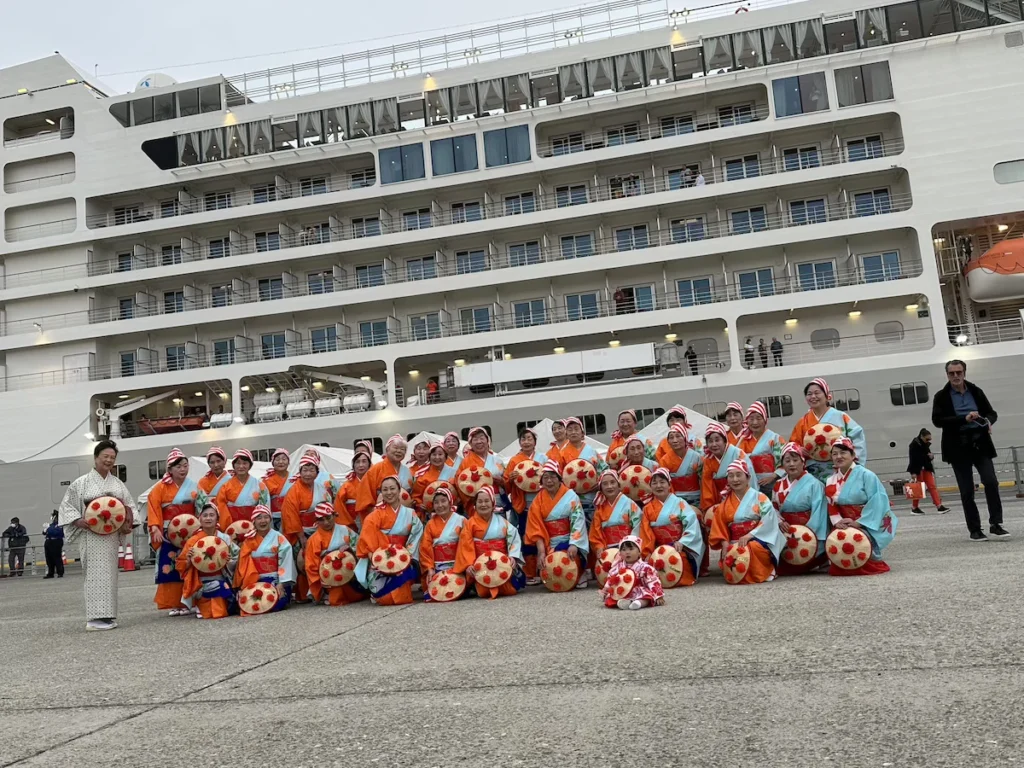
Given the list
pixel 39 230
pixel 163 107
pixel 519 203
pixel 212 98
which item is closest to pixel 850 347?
pixel 519 203

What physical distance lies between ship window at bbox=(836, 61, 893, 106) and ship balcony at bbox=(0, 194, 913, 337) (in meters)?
3.05

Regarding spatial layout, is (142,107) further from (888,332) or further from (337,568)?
(337,568)

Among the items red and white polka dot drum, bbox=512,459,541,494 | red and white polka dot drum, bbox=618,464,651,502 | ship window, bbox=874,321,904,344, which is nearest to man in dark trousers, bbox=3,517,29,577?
red and white polka dot drum, bbox=512,459,541,494

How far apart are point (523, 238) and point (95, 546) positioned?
21.3m

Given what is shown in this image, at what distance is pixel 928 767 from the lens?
2381mm

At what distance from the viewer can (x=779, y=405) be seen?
2312 cm

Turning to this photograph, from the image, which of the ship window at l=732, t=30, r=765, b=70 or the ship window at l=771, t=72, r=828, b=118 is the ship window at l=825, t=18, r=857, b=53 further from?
the ship window at l=732, t=30, r=765, b=70

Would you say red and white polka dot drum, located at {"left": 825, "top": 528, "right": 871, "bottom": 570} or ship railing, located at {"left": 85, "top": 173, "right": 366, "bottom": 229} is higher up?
ship railing, located at {"left": 85, "top": 173, "right": 366, "bottom": 229}

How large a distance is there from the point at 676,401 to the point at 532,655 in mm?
19568

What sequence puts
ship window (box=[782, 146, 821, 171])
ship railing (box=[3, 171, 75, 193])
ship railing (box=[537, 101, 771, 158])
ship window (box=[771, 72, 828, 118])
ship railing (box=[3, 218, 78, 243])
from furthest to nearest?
ship railing (box=[3, 171, 75, 193]) → ship railing (box=[3, 218, 78, 243]) → ship railing (box=[537, 101, 771, 158]) → ship window (box=[782, 146, 821, 171]) → ship window (box=[771, 72, 828, 118])

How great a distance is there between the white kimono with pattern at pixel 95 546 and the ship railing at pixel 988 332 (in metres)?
21.7

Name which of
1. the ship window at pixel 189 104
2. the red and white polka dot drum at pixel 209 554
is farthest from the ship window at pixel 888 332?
the ship window at pixel 189 104

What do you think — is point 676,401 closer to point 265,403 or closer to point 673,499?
point 265,403

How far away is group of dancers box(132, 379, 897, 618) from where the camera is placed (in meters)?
7.10
